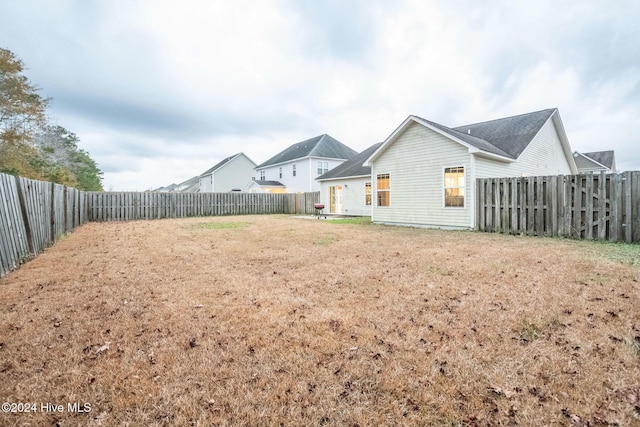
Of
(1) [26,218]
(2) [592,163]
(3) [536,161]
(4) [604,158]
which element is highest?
(4) [604,158]

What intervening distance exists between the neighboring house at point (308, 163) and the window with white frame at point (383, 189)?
13812mm

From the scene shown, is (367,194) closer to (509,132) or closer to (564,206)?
(509,132)

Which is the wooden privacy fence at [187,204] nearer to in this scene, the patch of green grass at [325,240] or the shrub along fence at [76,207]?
the shrub along fence at [76,207]

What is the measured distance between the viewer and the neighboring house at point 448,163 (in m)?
11.1

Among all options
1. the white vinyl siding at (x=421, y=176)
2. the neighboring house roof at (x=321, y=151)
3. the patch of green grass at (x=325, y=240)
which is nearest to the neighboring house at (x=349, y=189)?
the white vinyl siding at (x=421, y=176)

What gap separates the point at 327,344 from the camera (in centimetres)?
269

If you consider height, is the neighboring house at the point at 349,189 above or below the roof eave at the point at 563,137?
below

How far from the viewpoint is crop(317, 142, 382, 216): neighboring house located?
766 inches

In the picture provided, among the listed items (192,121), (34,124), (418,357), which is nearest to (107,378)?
(418,357)

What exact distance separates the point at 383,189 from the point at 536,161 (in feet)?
25.6

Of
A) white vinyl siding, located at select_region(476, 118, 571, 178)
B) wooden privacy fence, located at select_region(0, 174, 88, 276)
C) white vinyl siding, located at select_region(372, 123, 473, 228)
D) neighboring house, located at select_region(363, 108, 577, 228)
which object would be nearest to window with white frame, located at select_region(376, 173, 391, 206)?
neighboring house, located at select_region(363, 108, 577, 228)

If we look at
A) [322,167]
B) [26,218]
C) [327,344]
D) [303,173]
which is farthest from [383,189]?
[303,173]

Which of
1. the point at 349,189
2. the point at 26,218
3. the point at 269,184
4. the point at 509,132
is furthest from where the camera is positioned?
the point at 269,184

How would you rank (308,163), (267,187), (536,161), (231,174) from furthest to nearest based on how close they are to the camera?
(231,174), (267,187), (308,163), (536,161)
